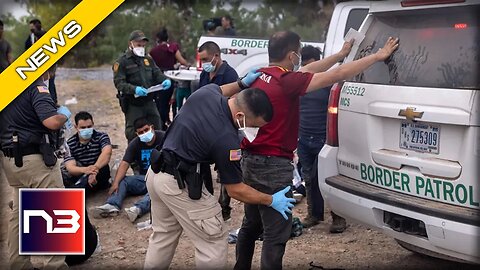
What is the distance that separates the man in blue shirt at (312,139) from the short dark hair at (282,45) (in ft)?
4.46

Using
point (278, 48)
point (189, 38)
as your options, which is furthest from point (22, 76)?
point (189, 38)

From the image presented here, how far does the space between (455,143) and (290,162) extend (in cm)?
110

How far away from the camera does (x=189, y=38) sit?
2034 centimetres

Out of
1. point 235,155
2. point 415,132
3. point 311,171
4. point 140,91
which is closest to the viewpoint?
point 235,155

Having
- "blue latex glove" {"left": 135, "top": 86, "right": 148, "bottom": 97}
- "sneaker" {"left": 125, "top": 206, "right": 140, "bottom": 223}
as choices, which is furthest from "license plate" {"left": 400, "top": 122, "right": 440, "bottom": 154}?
"blue latex glove" {"left": 135, "top": 86, "right": 148, "bottom": 97}

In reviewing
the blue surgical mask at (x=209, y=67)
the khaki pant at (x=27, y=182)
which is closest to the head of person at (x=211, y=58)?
the blue surgical mask at (x=209, y=67)

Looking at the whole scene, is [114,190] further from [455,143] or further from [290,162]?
[455,143]

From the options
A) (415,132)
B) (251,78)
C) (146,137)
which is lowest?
(146,137)

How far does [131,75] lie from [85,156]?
1298 mm

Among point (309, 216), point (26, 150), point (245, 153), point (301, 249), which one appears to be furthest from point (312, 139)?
point (26, 150)

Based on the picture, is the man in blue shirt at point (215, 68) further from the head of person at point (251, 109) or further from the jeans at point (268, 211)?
the head of person at point (251, 109)

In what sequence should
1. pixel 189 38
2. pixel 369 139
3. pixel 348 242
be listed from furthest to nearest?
pixel 189 38, pixel 348 242, pixel 369 139

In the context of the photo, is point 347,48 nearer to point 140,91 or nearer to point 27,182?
point 27,182

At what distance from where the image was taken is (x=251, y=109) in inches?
139
